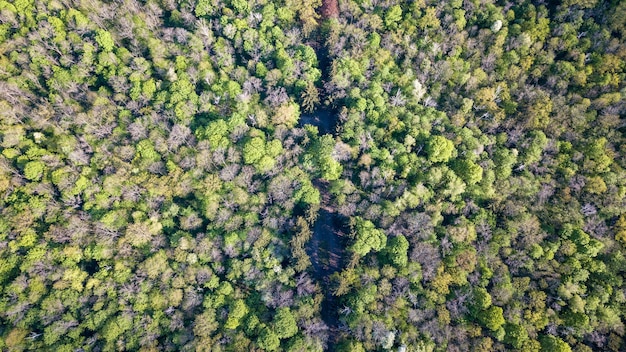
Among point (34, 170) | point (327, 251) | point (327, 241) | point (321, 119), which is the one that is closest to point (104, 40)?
point (34, 170)

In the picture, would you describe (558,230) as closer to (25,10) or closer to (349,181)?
(349,181)

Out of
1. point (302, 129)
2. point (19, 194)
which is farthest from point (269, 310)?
point (19, 194)

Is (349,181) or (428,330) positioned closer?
(428,330)

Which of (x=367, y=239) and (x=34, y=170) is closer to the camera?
(x=34, y=170)

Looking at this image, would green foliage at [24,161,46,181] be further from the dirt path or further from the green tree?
the dirt path

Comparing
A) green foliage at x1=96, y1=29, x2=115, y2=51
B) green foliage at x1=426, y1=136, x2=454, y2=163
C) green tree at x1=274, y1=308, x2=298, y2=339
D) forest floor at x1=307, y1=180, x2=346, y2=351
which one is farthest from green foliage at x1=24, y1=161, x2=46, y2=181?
green foliage at x1=426, y1=136, x2=454, y2=163

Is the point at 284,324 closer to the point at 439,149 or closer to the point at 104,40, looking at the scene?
the point at 439,149

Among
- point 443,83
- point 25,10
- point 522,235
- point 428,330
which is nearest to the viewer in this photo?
point 428,330

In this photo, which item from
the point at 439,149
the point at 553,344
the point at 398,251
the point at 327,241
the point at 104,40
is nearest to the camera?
the point at 553,344

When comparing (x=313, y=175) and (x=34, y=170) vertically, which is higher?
(x=313, y=175)
